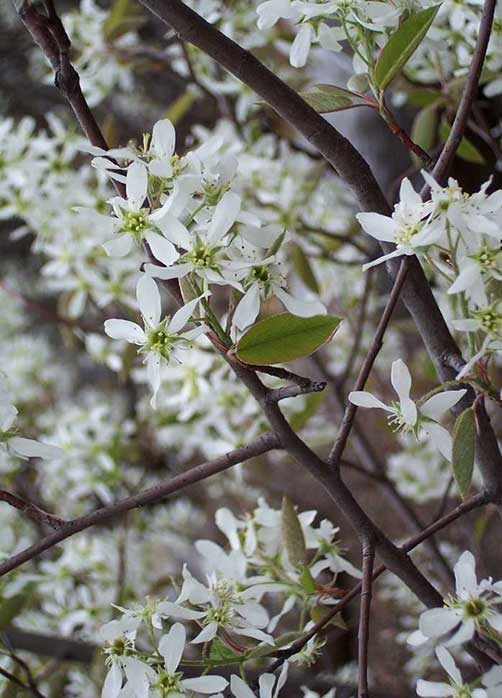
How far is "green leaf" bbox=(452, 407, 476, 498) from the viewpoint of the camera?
0.37 metres

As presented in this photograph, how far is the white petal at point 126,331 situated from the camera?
1.25 ft

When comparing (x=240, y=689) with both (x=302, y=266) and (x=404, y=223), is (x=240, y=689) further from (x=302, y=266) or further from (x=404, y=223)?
(x=302, y=266)

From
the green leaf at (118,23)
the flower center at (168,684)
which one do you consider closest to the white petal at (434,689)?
the flower center at (168,684)

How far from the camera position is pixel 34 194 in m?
0.90

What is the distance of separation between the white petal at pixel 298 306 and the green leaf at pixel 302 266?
407 millimetres

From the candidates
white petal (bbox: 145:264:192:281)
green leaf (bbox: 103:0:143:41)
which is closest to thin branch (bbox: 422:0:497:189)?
white petal (bbox: 145:264:192:281)

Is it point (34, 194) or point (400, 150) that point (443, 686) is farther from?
point (34, 194)

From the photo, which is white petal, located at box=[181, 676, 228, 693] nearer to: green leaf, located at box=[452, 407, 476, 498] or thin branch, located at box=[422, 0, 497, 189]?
green leaf, located at box=[452, 407, 476, 498]

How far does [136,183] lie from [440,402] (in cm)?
16

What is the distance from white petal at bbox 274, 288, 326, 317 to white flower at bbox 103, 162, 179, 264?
5cm

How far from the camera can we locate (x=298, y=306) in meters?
0.38

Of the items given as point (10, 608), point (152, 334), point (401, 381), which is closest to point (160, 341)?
point (152, 334)

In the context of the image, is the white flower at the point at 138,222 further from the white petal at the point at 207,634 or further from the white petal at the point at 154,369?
the white petal at the point at 207,634

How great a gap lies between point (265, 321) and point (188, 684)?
0.53 ft
